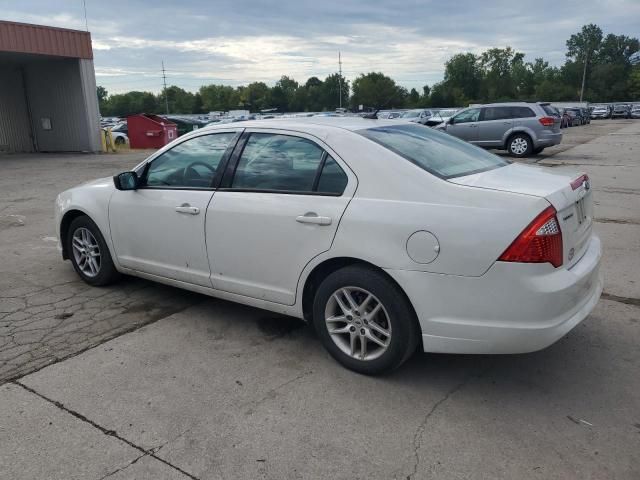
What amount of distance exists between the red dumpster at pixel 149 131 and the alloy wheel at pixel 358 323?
68.6 ft

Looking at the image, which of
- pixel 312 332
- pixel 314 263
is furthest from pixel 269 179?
pixel 312 332

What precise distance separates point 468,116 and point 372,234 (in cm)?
1585

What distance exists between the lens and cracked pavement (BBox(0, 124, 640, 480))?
255 centimetres

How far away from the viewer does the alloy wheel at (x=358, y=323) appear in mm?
3193

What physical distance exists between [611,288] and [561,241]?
7.74ft

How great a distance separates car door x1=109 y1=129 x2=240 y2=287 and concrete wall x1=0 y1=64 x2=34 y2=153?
832 inches

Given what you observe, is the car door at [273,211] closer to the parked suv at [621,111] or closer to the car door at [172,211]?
the car door at [172,211]

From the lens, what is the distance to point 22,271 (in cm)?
563

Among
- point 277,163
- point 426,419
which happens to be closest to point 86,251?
point 277,163

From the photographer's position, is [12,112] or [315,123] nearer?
[315,123]

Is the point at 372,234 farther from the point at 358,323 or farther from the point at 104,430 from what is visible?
the point at 104,430

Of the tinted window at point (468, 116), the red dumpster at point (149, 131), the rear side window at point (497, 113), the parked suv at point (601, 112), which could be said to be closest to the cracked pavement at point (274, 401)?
the rear side window at point (497, 113)

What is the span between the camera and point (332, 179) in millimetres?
3367

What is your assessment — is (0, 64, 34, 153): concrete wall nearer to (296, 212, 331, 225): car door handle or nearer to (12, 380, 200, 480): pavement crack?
(12, 380, 200, 480): pavement crack
